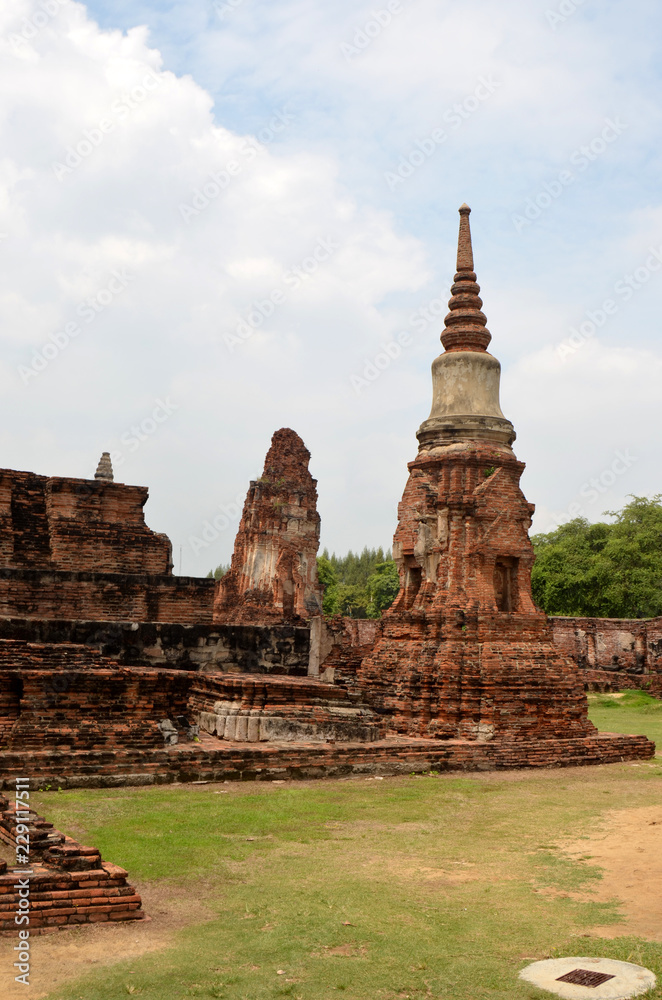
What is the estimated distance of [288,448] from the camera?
2567cm

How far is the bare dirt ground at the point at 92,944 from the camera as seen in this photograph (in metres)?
4.73

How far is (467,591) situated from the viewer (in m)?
13.7

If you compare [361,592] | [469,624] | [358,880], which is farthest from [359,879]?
[361,592]

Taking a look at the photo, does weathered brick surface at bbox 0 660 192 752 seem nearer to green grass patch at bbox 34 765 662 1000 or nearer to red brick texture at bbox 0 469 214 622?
green grass patch at bbox 34 765 662 1000

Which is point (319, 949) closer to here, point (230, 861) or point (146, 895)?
point (146, 895)

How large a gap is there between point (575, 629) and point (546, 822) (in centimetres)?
2060

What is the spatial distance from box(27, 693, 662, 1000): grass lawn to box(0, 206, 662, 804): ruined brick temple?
31.9 inches

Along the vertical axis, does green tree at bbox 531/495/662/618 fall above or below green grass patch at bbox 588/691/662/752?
above

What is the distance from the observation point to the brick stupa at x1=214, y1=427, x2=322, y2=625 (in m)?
24.4

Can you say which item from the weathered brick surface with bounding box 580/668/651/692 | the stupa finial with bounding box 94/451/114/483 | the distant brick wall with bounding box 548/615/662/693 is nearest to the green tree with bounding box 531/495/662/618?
the distant brick wall with bounding box 548/615/662/693

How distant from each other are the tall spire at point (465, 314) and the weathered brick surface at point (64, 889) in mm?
11248

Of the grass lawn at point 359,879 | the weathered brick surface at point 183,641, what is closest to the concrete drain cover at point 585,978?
the grass lawn at point 359,879

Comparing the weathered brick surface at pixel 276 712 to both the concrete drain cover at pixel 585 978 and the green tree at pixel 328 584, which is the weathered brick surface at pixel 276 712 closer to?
the concrete drain cover at pixel 585 978

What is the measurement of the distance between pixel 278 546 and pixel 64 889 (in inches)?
763
